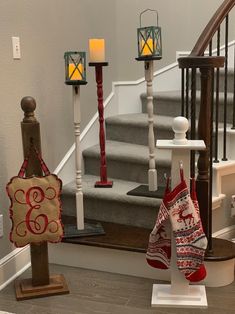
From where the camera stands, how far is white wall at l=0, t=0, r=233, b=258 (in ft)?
9.18

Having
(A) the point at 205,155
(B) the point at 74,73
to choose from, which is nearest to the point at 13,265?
(B) the point at 74,73

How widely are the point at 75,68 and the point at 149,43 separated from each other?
52 cm

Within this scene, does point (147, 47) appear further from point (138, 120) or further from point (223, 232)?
point (223, 232)

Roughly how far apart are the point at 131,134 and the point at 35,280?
1.50 metres

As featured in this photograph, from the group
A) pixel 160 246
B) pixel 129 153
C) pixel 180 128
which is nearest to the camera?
pixel 180 128

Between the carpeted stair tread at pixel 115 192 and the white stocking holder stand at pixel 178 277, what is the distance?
22.3 inches

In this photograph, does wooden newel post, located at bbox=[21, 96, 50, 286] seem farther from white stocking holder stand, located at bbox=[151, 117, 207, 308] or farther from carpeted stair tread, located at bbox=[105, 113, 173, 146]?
carpeted stair tread, located at bbox=[105, 113, 173, 146]

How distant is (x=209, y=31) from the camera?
108 inches

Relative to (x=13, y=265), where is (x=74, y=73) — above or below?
above

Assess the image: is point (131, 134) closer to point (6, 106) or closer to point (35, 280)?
point (6, 106)

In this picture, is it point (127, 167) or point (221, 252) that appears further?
point (127, 167)

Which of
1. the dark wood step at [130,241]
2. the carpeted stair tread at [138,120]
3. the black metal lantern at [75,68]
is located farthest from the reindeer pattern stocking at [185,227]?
the carpeted stair tread at [138,120]

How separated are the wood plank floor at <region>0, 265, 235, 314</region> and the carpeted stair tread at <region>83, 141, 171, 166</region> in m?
0.84

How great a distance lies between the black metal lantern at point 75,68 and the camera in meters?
2.75
